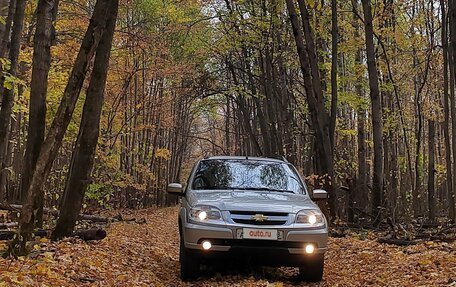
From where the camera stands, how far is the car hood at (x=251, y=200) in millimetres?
6496

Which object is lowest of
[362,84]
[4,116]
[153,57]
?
[4,116]

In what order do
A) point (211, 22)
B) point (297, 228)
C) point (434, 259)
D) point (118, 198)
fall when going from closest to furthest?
point (297, 228), point (434, 259), point (211, 22), point (118, 198)

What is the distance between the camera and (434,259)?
768cm

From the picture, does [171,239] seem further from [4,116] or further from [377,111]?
[377,111]

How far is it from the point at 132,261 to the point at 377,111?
8154 millimetres

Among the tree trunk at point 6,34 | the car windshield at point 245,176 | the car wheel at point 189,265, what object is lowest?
the car wheel at point 189,265

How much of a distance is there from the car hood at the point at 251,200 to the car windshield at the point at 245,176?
334 mm

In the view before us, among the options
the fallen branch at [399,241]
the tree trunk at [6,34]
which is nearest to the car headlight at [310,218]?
the fallen branch at [399,241]

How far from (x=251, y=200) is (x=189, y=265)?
3.96ft

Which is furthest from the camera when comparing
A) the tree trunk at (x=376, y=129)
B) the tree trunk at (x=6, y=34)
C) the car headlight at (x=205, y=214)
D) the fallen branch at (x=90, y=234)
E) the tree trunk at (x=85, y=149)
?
the tree trunk at (x=376, y=129)

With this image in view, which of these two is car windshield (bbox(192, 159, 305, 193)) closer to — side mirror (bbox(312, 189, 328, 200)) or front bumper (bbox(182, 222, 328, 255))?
side mirror (bbox(312, 189, 328, 200))

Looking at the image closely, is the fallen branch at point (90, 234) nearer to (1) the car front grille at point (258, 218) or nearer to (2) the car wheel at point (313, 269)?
(1) the car front grille at point (258, 218)

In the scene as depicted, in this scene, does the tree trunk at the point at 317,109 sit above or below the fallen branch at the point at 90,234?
above

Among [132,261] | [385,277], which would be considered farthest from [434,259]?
[132,261]
